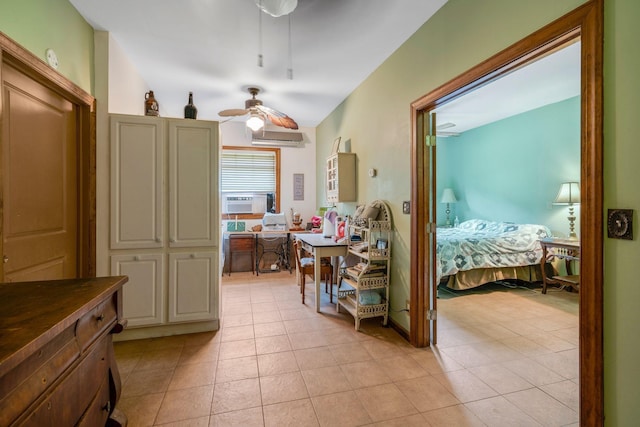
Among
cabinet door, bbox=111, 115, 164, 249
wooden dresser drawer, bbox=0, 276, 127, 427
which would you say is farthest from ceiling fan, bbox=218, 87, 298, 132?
wooden dresser drawer, bbox=0, 276, 127, 427

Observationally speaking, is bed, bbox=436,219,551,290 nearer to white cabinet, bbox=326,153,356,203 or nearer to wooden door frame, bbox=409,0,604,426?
white cabinet, bbox=326,153,356,203

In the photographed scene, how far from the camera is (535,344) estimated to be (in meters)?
2.39

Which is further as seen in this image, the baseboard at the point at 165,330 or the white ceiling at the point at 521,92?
the white ceiling at the point at 521,92

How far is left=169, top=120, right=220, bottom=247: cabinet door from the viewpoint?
2518 mm

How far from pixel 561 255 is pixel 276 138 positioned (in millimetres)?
4418

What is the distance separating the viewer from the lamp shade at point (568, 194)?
12.1 ft

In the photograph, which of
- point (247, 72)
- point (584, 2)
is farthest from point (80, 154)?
point (584, 2)

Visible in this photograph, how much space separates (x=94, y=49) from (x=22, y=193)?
4.63 feet

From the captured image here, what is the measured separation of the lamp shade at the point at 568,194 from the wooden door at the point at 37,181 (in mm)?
5371

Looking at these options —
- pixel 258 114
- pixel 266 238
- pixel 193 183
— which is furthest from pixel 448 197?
pixel 193 183

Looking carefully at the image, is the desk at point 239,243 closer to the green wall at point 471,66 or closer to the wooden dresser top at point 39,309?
the green wall at point 471,66

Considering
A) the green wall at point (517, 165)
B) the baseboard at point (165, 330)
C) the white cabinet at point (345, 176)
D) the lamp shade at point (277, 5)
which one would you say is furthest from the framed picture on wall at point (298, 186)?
the lamp shade at point (277, 5)

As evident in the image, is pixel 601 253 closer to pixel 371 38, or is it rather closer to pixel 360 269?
pixel 360 269

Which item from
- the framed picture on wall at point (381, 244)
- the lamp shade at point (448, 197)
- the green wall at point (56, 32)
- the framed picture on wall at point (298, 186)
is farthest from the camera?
the lamp shade at point (448, 197)
